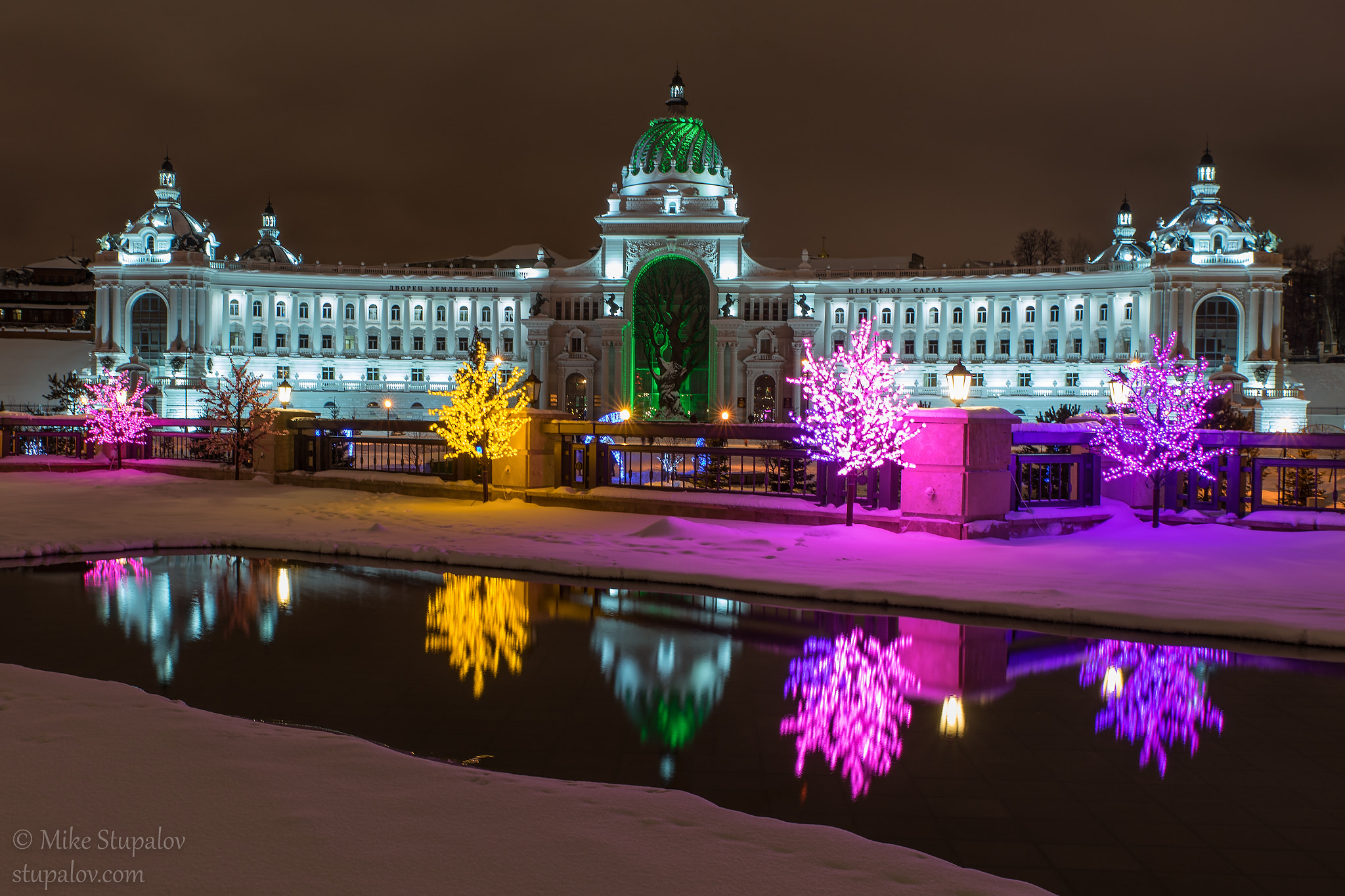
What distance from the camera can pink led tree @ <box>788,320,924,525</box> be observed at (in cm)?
1706

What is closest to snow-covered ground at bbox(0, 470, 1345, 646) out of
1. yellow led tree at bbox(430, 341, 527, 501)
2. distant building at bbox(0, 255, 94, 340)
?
yellow led tree at bbox(430, 341, 527, 501)

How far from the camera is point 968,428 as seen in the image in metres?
16.2

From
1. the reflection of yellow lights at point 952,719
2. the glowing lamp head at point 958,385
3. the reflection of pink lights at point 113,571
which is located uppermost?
the glowing lamp head at point 958,385

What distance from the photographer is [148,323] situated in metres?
86.3

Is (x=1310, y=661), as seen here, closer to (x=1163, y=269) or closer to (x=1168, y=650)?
(x=1168, y=650)

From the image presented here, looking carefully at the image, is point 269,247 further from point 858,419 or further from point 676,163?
point 858,419

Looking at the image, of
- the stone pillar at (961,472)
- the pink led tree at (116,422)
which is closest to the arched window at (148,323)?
the pink led tree at (116,422)

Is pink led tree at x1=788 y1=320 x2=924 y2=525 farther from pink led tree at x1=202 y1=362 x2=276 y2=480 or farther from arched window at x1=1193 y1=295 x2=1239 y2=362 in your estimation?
arched window at x1=1193 y1=295 x2=1239 y2=362

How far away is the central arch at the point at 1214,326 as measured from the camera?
79.3 metres

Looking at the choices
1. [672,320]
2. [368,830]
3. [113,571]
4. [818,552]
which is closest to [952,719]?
[368,830]

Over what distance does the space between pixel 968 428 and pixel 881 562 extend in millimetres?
3423

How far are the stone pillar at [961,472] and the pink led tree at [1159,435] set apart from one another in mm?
3634

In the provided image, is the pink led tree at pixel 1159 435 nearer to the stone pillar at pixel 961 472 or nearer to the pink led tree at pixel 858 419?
the stone pillar at pixel 961 472

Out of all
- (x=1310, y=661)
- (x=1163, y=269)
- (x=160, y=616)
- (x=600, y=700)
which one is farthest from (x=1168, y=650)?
(x=1163, y=269)
